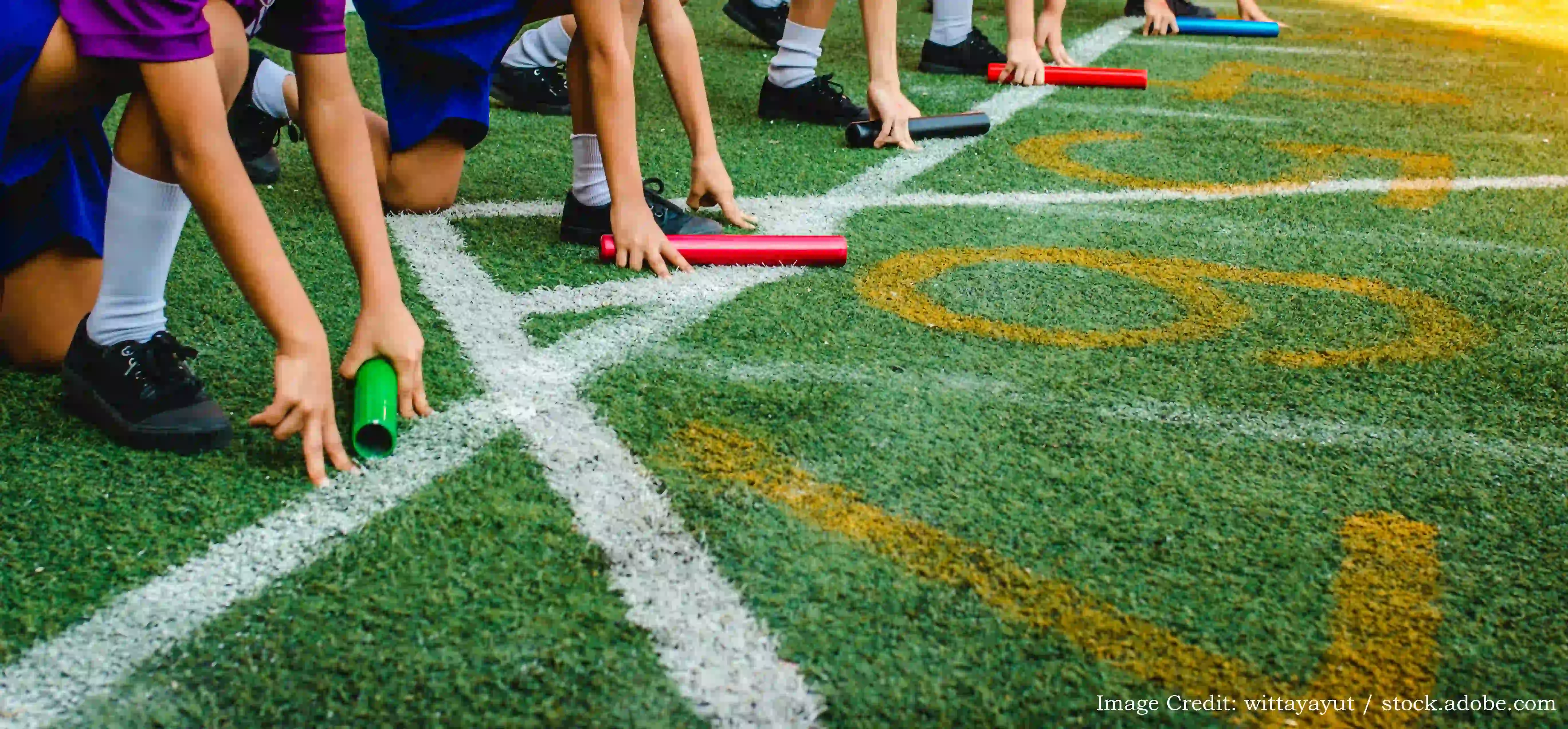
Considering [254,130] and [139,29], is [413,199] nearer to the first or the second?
[254,130]

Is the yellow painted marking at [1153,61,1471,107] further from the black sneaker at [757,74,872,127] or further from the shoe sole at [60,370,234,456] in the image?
the shoe sole at [60,370,234,456]

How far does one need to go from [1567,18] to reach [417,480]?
7509mm

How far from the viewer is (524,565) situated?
1.34 m

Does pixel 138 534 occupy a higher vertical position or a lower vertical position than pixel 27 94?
lower

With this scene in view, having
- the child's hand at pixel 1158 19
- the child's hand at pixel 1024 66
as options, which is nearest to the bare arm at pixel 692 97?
the child's hand at pixel 1024 66

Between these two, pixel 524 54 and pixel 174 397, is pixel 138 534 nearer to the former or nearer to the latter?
pixel 174 397

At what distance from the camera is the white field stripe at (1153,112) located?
3818 millimetres

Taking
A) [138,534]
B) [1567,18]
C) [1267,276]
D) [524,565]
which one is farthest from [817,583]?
[1567,18]

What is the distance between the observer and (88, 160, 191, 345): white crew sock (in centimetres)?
162

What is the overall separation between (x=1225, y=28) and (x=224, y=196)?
17.2ft

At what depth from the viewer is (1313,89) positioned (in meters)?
4.36

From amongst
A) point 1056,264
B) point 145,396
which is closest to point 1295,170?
point 1056,264

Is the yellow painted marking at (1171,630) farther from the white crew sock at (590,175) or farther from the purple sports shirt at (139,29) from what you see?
the white crew sock at (590,175)

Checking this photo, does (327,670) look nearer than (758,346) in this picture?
Yes
